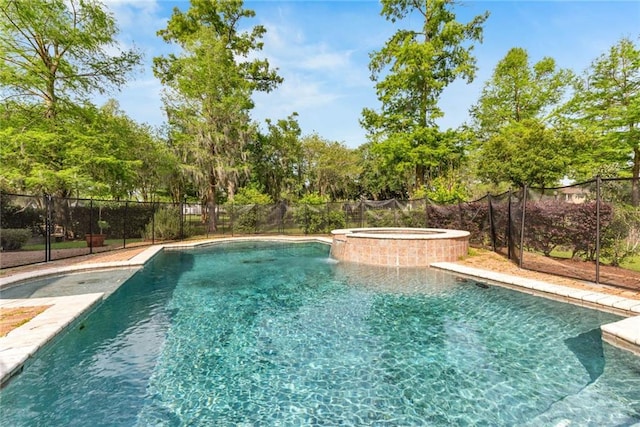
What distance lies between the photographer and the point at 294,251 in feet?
38.2

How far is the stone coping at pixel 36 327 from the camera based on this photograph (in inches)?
114

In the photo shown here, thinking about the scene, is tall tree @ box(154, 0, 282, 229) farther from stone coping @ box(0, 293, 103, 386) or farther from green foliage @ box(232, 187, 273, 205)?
stone coping @ box(0, 293, 103, 386)

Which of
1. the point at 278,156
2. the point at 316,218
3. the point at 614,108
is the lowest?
the point at 316,218

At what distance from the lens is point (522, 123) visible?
18438 mm

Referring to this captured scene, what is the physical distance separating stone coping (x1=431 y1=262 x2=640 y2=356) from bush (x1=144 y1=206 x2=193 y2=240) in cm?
1204

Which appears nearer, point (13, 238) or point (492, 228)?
point (492, 228)

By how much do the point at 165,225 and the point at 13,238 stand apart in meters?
4.87

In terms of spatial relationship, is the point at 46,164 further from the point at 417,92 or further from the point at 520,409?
the point at 417,92

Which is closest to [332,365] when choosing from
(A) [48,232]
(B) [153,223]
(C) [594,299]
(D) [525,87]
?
(C) [594,299]

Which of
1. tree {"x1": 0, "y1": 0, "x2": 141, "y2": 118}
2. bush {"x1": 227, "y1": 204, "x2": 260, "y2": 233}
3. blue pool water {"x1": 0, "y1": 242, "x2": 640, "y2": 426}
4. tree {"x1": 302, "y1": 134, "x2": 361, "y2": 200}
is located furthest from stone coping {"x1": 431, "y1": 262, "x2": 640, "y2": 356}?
tree {"x1": 302, "y1": 134, "x2": 361, "y2": 200}

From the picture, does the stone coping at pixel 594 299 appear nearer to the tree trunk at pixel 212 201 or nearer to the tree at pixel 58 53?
the tree trunk at pixel 212 201

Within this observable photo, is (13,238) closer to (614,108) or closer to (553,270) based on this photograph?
(553,270)

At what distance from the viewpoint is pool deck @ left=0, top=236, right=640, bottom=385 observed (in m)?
3.16

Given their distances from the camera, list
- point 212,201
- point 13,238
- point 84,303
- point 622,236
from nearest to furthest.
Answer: point 84,303 → point 622,236 → point 13,238 → point 212,201
